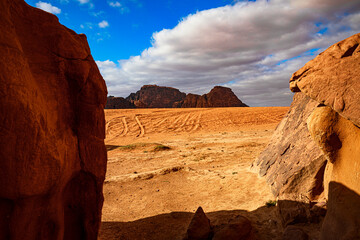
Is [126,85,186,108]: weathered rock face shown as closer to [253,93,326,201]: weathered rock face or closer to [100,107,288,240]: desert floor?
[100,107,288,240]: desert floor

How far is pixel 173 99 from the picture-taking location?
334ft

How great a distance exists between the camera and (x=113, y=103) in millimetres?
49500

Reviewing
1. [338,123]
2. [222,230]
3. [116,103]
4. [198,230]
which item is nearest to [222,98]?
[116,103]

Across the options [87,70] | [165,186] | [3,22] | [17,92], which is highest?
[3,22]

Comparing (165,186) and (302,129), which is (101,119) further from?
(302,129)

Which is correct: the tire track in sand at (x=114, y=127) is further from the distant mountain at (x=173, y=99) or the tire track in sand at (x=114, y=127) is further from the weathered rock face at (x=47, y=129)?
the distant mountain at (x=173, y=99)

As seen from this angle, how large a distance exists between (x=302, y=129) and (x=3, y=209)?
6.44 metres

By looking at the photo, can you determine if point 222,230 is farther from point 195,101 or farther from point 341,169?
point 195,101

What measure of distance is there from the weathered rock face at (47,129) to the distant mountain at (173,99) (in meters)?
47.8

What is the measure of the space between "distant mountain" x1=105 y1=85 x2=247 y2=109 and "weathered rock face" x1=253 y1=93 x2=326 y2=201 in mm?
46254

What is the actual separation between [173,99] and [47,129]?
99892 mm

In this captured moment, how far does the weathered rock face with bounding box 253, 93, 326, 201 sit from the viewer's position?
14.8 feet

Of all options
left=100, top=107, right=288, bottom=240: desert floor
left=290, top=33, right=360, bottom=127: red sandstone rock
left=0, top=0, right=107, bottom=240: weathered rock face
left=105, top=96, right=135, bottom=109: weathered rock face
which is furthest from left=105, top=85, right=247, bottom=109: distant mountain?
left=290, top=33, right=360, bottom=127: red sandstone rock

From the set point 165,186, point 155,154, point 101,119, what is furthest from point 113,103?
point 101,119
